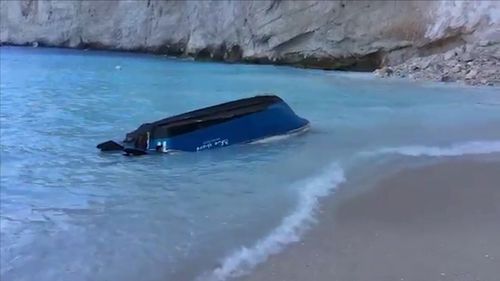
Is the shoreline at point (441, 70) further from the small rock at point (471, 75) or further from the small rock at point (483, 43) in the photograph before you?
the small rock at point (483, 43)

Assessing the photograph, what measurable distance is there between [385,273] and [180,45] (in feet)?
107

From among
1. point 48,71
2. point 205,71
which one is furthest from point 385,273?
point 48,71

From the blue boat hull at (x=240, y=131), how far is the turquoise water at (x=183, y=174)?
9.7 inches

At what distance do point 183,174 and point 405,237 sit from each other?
3501mm

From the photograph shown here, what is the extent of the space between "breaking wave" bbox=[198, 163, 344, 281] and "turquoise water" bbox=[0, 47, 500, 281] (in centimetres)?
1

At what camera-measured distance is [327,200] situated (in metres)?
5.88

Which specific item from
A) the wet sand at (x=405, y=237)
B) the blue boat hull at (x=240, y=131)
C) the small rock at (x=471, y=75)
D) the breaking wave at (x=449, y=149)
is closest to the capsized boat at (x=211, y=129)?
the blue boat hull at (x=240, y=131)

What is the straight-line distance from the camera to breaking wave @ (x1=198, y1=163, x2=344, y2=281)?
4.12 m

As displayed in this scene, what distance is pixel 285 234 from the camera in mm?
Answer: 4867

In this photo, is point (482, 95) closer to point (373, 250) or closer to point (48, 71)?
point (373, 250)

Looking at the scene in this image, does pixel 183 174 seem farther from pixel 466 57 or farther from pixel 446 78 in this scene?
pixel 466 57

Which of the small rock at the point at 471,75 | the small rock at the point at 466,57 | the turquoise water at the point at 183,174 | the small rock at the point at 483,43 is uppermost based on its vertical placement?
the small rock at the point at 483,43

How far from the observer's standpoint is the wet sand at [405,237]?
3.88 metres

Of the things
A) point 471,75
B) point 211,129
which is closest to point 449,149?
point 211,129
